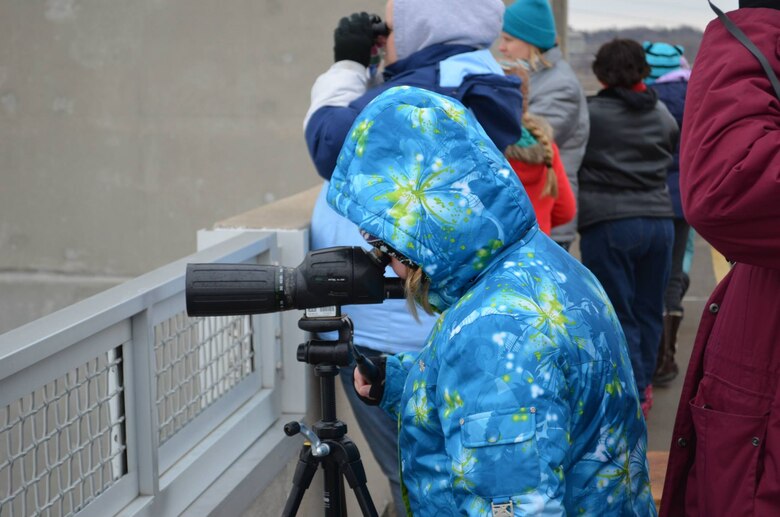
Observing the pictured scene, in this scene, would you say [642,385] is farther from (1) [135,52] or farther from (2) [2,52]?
(2) [2,52]

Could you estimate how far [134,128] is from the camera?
7.11 meters

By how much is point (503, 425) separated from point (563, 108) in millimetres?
3437

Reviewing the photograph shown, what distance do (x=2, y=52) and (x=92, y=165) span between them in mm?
936

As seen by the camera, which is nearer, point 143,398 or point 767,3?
point 767,3

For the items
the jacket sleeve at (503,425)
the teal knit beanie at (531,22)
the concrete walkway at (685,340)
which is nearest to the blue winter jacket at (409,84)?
the jacket sleeve at (503,425)

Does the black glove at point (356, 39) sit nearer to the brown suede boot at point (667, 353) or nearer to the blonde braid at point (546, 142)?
the blonde braid at point (546, 142)

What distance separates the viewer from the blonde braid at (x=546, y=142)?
3.97 meters

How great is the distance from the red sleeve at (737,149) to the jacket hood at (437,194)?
0.94 feet

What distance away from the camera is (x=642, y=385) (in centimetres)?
511

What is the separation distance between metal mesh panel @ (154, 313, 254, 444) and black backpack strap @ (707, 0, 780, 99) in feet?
5.09

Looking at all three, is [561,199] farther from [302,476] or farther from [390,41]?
[302,476]

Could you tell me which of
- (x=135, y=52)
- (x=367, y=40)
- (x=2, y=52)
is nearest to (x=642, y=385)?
(x=367, y=40)

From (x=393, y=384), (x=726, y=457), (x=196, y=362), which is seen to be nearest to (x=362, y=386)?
(x=393, y=384)

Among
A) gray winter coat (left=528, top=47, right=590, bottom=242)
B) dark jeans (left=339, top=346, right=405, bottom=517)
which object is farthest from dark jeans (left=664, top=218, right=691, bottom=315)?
dark jeans (left=339, top=346, right=405, bottom=517)
